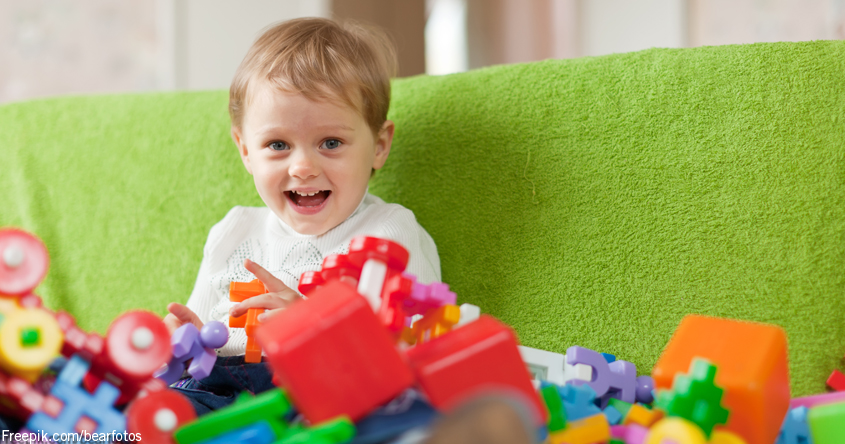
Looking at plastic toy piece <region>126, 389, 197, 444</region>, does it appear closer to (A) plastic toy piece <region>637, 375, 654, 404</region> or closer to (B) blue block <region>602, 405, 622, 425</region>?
(B) blue block <region>602, 405, 622, 425</region>

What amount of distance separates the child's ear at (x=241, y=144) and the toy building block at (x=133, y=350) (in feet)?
1.60

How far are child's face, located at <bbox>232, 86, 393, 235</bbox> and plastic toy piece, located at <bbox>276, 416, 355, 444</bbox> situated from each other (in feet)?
1.56

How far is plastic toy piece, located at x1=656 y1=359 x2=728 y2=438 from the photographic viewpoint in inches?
19.8

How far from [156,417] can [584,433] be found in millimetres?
354

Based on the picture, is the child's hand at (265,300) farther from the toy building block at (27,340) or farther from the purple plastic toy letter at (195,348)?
the toy building block at (27,340)

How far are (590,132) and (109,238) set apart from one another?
83 centimetres

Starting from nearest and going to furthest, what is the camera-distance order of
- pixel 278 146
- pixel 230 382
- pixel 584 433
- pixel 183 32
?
1. pixel 584 433
2. pixel 230 382
3. pixel 278 146
4. pixel 183 32

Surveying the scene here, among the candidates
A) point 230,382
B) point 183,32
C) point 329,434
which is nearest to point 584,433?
point 329,434

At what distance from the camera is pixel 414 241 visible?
0.90 metres

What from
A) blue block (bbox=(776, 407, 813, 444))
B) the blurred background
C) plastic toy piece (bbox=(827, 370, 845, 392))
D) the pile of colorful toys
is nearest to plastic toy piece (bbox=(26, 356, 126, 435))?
the pile of colorful toys

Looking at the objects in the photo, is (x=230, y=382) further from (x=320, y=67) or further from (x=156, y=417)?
(x=320, y=67)

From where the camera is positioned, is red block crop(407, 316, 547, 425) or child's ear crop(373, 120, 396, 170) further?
child's ear crop(373, 120, 396, 170)

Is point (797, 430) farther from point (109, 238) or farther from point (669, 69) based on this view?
point (109, 238)

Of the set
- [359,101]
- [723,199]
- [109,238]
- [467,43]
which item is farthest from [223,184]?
[467,43]
